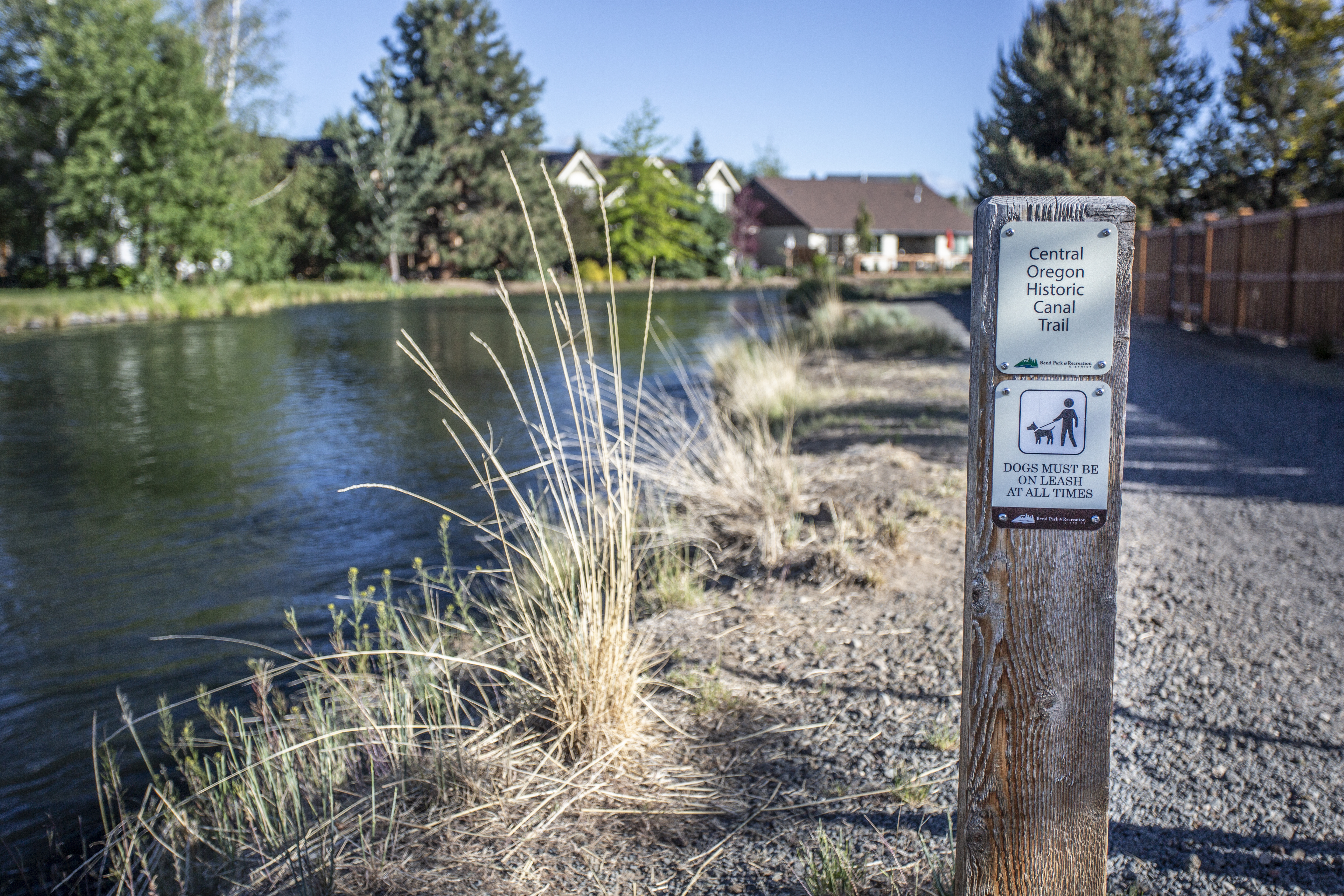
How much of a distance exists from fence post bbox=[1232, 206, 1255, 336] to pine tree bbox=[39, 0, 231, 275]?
2795 cm

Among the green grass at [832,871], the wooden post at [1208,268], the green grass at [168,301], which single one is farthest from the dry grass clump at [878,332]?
the green grass at [168,301]

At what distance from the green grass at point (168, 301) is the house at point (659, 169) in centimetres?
1345

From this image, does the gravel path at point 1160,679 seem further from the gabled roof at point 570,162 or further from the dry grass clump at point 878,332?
the gabled roof at point 570,162

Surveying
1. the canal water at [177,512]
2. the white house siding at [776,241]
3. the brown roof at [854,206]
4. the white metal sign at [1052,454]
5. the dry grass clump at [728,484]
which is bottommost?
the canal water at [177,512]

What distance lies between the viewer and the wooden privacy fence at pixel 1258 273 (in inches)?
494

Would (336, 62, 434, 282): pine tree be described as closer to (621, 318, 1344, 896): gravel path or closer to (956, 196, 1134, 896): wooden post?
(621, 318, 1344, 896): gravel path

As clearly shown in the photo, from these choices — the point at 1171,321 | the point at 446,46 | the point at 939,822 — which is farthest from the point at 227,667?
the point at 446,46

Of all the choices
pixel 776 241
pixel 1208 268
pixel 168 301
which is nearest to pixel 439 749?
pixel 1208 268

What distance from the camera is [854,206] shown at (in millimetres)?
64000

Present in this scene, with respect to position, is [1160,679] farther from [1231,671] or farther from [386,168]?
[386,168]

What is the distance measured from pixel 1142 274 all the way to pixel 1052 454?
20.9 meters

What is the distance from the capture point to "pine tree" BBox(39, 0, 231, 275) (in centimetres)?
2870

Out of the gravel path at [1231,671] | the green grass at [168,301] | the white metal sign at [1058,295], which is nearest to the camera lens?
the white metal sign at [1058,295]

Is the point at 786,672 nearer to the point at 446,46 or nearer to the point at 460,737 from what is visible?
the point at 460,737
